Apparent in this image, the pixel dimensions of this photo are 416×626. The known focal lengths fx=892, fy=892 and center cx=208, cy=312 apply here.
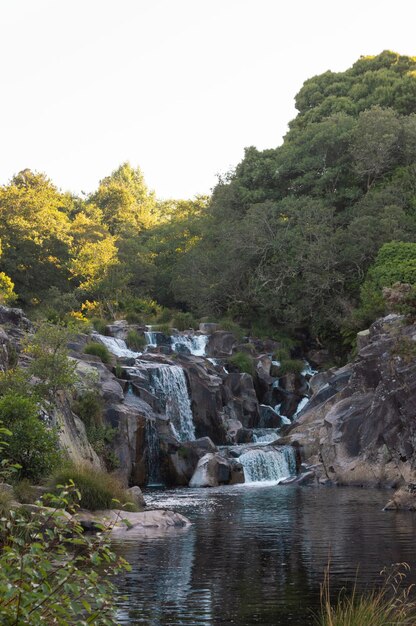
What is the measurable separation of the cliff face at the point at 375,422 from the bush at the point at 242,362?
32.5ft

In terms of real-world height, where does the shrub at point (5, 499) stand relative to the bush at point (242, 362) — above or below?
below

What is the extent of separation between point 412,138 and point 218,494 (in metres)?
33.5

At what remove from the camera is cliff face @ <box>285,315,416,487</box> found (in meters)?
35.3

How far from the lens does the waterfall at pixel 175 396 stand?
45.5m

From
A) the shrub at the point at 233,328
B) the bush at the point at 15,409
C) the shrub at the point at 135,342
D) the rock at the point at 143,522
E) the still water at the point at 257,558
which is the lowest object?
the still water at the point at 257,558

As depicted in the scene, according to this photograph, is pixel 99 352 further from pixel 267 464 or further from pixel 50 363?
pixel 50 363

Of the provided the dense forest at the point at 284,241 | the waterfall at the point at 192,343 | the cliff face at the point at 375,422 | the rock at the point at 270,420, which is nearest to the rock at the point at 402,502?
the cliff face at the point at 375,422

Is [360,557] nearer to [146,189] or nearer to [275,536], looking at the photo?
[275,536]

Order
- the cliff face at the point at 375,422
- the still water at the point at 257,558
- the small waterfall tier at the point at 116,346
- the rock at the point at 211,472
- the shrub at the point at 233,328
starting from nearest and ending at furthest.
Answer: the still water at the point at 257,558 → the cliff face at the point at 375,422 → the rock at the point at 211,472 → the small waterfall tier at the point at 116,346 → the shrub at the point at 233,328

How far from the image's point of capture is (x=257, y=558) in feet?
64.3

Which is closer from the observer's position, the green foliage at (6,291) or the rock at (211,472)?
the rock at (211,472)

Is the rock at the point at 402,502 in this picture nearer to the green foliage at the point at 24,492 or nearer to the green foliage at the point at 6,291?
the green foliage at the point at 24,492

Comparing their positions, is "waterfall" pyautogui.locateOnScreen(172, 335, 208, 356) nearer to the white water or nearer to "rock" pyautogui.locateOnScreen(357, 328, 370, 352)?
the white water

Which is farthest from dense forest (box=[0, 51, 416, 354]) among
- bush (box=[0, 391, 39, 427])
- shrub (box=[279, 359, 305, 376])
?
bush (box=[0, 391, 39, 427])
